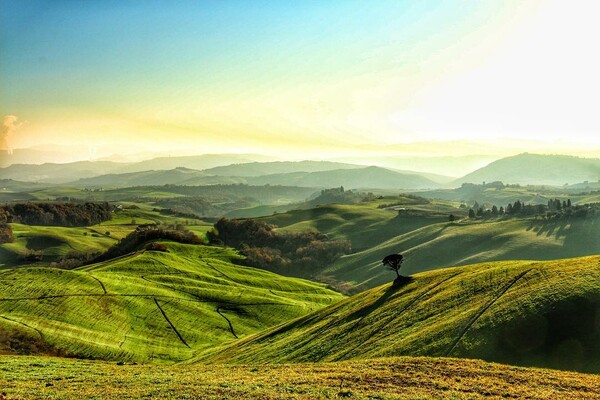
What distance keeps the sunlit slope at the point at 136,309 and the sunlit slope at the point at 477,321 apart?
39889 millimetres

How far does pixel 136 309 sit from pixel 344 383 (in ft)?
318

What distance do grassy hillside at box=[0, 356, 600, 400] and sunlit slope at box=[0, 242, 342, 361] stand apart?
53.2m

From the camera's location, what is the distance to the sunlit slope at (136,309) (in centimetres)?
9714

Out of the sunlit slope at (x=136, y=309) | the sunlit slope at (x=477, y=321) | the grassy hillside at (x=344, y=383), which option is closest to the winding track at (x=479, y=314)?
the sunlit slope at (x=477, y=321)

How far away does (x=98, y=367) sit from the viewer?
57.1m

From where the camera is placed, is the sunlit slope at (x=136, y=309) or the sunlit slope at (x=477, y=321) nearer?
the sunlit slope at (x=477, y=321)

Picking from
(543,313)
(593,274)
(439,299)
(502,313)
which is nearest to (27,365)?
(439,299)

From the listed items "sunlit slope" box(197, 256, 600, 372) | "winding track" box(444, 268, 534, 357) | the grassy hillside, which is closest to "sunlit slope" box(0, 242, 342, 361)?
"sunlit slope" box(197, 256, 600, 372)

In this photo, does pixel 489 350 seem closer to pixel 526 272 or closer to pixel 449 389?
pixel 449 389

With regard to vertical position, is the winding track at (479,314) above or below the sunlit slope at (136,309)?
above

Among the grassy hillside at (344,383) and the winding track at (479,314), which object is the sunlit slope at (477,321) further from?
the grassy hillside at (344,383)

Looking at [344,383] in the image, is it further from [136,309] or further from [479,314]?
[136,309]

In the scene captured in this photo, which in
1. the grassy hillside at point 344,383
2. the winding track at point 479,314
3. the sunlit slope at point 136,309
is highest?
the winding track at point 479,314

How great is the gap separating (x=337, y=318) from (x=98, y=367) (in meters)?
35.3
